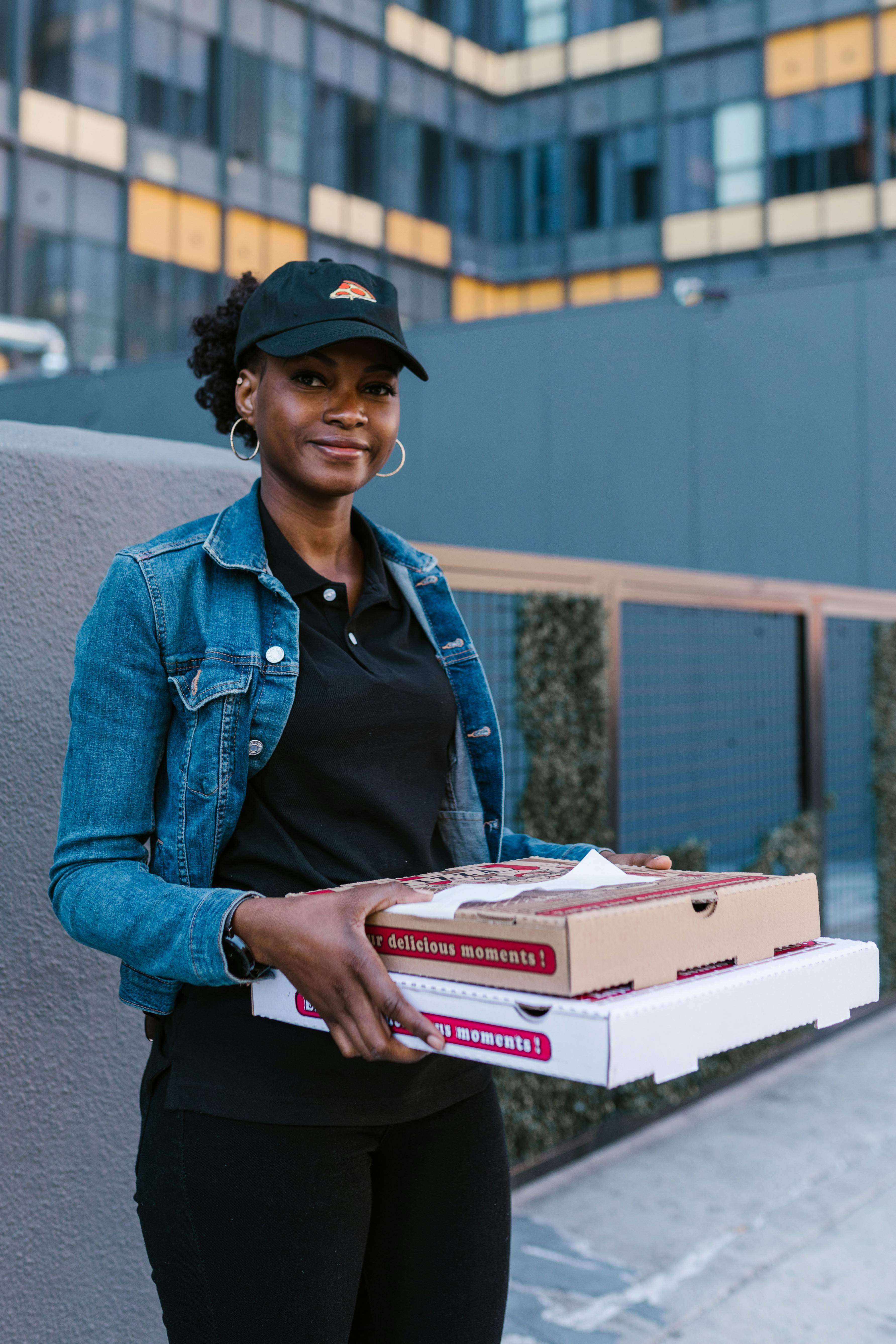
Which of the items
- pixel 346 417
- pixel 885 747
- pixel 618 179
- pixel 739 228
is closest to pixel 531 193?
pixel 618 179

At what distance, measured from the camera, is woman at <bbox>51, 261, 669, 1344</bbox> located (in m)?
1.49

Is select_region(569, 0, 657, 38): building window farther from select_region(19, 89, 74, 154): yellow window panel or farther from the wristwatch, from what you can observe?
the wristwatch

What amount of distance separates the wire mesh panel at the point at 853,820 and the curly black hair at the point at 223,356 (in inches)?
209

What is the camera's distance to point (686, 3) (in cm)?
2167

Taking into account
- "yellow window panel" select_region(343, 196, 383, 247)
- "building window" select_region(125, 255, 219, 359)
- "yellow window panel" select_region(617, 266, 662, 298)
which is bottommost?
"building window" select_region(125, 255, 219, 359)

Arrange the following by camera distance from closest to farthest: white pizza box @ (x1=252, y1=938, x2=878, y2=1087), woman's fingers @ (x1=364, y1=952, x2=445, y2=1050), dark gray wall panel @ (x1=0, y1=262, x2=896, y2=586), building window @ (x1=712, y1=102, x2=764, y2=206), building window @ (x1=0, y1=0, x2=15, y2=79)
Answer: white pizza box @ (x1=252, y1=938, x2=878, y2=1087), woman's fingers @ (x1=364, y1=952, x2=445, y2=1050), dark gray wall panel @ (x1=0, y1=262, x2=896, y2=586), building window @ (x1=0, y1=0, x2=15, y2=79), building window @ (x1=712, y1=102, x2=764, y2=206)

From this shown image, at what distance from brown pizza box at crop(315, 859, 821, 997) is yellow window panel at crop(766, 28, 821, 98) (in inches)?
895

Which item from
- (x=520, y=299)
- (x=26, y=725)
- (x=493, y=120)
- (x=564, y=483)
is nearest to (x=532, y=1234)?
(x=26, y=725)

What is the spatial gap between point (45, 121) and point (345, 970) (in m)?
22.3

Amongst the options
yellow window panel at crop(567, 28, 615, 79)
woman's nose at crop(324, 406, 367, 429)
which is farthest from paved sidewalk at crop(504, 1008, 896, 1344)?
yellow window panel at crop(567, 28, 615, 79)

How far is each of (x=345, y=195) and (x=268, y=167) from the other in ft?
5.25

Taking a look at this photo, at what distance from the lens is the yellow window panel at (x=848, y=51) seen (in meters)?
20.3

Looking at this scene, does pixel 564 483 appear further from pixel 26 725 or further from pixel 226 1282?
pixel 226 1282

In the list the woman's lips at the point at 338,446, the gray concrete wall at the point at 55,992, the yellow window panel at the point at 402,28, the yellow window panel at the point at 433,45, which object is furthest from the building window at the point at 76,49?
the woman's lips at the point at 338,446
